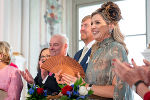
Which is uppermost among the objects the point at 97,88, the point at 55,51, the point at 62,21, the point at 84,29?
the point at 62,21

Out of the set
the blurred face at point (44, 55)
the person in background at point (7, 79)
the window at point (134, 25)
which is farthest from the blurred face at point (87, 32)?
the window at point (134, 25)

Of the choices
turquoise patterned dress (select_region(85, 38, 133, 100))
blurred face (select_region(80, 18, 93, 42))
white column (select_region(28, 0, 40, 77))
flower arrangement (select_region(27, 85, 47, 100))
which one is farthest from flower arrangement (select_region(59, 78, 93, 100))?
white column (select_region(28, 0, 40, 77))

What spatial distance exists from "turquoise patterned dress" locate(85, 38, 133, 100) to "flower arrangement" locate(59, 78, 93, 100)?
27 cm

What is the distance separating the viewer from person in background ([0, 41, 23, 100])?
11.6ft

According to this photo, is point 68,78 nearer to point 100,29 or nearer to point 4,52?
point 100,29

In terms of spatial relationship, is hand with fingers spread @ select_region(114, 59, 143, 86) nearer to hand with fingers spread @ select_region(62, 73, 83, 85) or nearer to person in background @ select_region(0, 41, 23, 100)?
hand with fingers spread @ select_region(62, 73, 83, 85)

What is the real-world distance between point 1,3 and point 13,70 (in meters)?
2.66

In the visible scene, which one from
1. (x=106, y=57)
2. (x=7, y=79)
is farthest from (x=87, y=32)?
(x=7, y=79)

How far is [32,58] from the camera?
693cm

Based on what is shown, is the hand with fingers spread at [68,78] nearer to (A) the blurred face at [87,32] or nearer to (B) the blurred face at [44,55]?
(A) the blurred face at [87,32]

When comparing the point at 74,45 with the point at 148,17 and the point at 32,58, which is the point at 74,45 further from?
the point at 148,17

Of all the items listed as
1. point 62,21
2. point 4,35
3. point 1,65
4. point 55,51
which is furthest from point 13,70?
point 62,21

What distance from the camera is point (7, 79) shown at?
3598 millimetres

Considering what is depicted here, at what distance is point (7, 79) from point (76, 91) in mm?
1502
